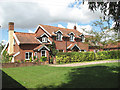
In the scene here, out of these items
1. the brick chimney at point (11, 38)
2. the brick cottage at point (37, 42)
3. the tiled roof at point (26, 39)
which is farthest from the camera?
the brick chimney at point (11, 38)

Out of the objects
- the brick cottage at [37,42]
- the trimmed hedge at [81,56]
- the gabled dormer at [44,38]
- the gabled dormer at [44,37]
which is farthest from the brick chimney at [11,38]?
the trimmed hedge at [81,56]

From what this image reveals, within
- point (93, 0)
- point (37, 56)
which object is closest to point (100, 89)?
point (93, 0)

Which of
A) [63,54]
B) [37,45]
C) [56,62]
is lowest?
[56,62]

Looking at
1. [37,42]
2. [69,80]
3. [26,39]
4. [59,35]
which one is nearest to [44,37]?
[37,42]

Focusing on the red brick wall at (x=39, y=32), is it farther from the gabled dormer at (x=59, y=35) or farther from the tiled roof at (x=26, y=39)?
the gabled dormer at (x=59, y=35)

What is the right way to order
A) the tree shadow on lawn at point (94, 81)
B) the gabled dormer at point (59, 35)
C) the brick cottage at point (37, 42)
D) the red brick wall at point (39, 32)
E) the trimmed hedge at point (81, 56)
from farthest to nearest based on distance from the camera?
the red brick wall at point (39, 32)
the gabled dormer at point (59, 35)
the brick cottage at point (37, 42)
the trimmed hedge at point (81, 56)
the tree shadow on lawn at point (94, 81)

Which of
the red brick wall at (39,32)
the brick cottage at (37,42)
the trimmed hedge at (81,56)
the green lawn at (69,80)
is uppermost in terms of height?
the red brick wall at (39,32)

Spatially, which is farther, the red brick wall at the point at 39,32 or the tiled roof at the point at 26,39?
the red brick wall at the point at 39,32

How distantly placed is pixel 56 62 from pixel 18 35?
1047cm

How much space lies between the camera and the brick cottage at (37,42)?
25.8 meters

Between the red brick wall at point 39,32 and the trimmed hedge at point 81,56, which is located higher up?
the red brick wall at point 39,32

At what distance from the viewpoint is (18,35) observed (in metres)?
27.4

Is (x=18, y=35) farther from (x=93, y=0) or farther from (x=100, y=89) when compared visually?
(x=100, y=89)

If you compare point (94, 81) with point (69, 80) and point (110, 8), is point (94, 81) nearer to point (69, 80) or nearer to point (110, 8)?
point (69, 80)
